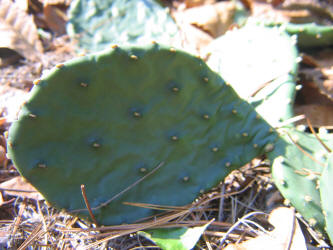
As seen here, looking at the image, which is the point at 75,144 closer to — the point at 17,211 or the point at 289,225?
the point at 17,211

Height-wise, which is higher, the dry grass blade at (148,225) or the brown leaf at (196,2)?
the brown leaf at (196,2)

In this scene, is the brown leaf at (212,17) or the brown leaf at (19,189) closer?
the brown leaf at (19,189)

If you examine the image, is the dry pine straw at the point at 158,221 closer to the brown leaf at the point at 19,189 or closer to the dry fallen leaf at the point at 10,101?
the brown leaf at the point at 19,189

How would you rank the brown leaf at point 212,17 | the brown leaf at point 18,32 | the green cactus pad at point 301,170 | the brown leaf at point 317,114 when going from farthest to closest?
the brown leaf at point 212,17 → the brown leaf at point 18,32 → the brown leaf at point 317,114 → the green cactus pad at point 301,170

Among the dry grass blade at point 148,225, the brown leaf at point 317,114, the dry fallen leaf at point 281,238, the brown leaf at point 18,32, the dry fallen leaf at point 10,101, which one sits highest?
the brown leaf at point 18,32

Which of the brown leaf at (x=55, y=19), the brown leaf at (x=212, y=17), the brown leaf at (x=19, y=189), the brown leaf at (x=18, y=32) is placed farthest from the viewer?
the brown leaf at (x=55, y=19)

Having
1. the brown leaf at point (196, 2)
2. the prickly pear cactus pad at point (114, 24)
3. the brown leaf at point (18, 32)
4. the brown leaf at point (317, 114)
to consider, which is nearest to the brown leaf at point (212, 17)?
the brown leaf at point (196, 2)

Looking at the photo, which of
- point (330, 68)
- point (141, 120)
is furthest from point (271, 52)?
point (141, 120)
